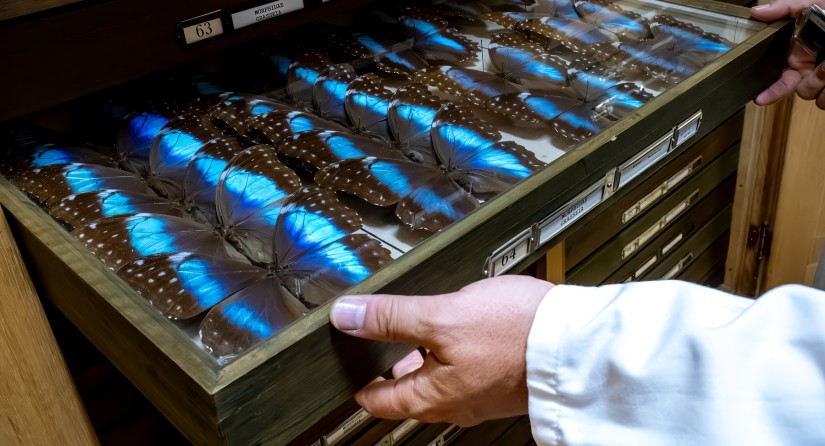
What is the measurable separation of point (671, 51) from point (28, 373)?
3.04 ft

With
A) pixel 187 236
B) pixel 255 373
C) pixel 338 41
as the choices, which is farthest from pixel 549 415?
pixel 338 41

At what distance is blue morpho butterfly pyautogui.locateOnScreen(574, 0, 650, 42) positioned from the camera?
1126mm

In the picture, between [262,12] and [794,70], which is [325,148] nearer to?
[262,12]

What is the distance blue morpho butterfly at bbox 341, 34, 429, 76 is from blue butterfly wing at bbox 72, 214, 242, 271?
1.39 feet

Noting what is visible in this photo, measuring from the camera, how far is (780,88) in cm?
113

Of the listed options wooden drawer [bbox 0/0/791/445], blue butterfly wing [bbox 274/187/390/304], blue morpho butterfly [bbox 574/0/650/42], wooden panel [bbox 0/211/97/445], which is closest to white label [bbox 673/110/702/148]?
wooden drawer [bbox 0/0/791/445]

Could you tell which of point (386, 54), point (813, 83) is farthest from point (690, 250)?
point (386, 54)

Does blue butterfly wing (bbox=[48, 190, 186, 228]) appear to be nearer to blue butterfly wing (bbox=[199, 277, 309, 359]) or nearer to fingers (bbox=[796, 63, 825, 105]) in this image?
blue butterfly wing (bbox=[199, 277, 309, 359])

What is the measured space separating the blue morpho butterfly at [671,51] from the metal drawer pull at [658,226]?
1.17 ft

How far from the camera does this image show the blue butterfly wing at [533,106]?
924mm

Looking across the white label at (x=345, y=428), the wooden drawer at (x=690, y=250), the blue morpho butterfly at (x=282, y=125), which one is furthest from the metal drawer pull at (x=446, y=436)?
the wooden drawer at (x=690, y=250)

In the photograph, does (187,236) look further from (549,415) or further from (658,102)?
(658,102)

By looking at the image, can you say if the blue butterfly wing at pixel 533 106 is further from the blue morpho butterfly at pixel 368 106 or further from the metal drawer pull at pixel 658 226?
the metal drawer pull at pixel 658 226

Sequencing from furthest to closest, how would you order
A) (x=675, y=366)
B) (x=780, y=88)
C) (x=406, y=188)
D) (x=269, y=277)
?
(x=780, y=88), (x=406, y=188), (x=269, y=277), (x=675, y=366)
